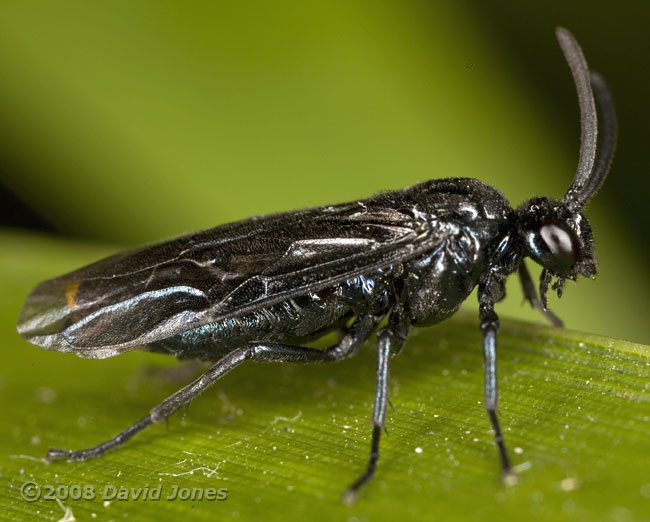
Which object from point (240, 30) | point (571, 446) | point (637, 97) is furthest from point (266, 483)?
point (637, 97)

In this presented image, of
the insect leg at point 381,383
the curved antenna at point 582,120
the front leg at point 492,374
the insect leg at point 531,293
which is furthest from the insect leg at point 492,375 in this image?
the insect leg at point 531,293

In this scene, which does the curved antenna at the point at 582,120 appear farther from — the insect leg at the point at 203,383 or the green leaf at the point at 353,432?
the insect leg at the point at 203,383

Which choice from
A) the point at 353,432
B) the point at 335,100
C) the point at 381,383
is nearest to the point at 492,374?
the point at 381,383

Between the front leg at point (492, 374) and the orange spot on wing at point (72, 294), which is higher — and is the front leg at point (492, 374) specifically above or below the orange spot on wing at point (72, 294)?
below

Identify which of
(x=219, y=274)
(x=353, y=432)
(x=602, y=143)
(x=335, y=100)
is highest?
(x=335, y=100)

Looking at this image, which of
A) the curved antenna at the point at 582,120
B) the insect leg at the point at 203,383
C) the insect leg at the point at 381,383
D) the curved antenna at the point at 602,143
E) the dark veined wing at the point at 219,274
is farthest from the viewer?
the curved antenna at the point at 602,143

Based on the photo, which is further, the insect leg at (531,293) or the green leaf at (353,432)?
the insect leg at (531,293)

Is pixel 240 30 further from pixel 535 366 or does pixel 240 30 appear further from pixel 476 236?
pixel 535 366

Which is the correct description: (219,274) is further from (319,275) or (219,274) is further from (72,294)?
(72,294)

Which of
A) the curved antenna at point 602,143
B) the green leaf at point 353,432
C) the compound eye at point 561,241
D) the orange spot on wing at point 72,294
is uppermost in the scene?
the curved antenna at point 602,143
